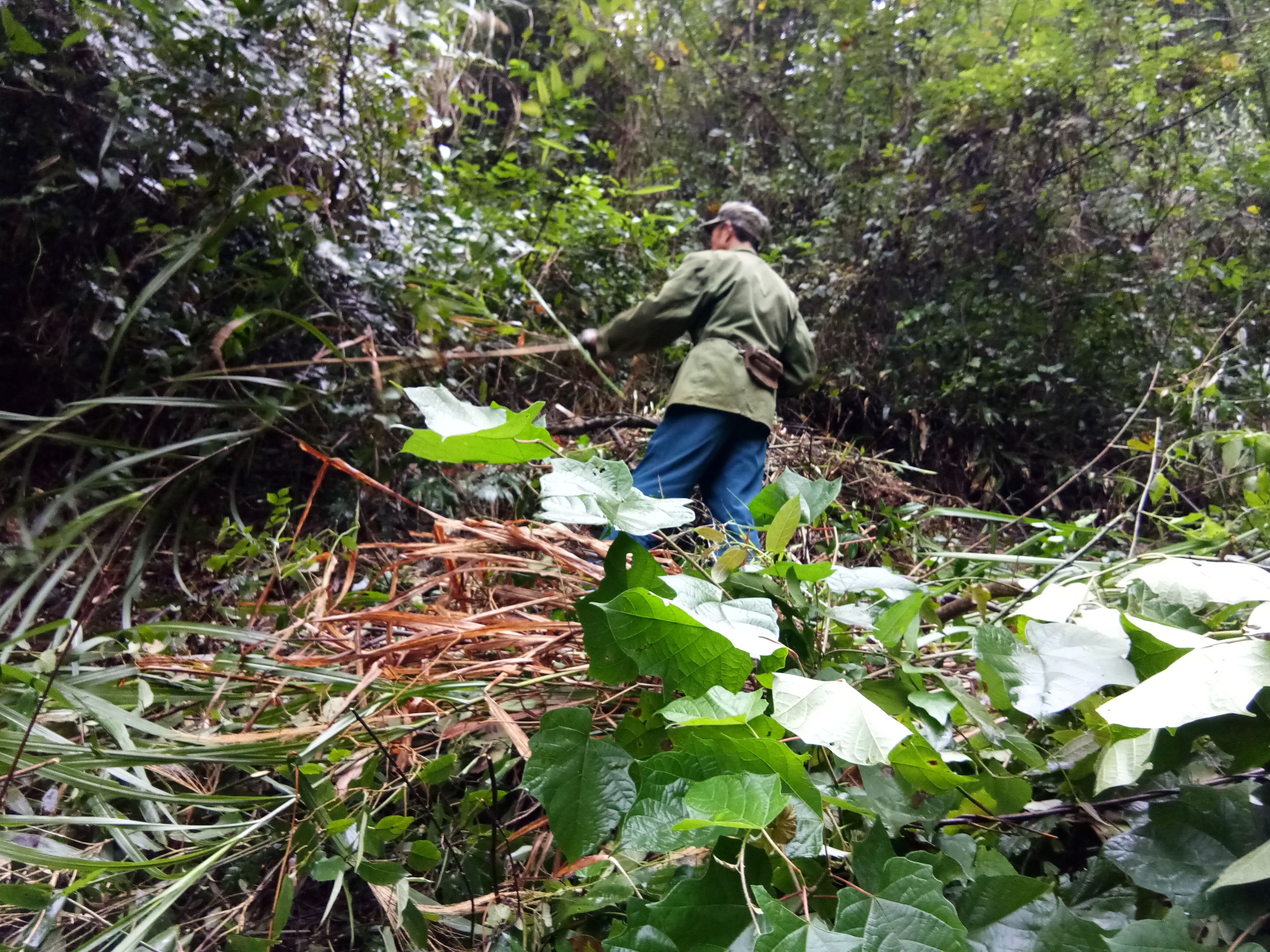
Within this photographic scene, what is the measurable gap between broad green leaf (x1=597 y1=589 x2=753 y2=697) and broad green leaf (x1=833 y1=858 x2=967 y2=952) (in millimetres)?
111

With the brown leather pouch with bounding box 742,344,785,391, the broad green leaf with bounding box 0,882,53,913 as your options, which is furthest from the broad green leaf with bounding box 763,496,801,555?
the brown leather pouch with bounding box 742,344,785,391

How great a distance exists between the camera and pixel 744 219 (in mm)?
2477

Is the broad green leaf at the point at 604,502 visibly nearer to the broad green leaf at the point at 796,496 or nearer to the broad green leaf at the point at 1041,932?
the broad green leaf at the point at 796,496

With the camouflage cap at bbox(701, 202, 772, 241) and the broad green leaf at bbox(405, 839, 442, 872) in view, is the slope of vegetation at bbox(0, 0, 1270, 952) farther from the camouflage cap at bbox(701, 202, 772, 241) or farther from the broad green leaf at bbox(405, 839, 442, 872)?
the camouflage cap at bbox(701, 202, 772, 241)

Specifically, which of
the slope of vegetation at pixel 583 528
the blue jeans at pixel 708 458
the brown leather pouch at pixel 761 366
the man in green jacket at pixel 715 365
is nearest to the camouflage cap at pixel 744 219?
the man in green jacket at pixel 715 365

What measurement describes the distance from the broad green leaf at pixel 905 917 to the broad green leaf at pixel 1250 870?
Answer: 13cm

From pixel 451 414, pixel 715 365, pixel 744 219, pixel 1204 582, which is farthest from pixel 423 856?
pixel 744 219

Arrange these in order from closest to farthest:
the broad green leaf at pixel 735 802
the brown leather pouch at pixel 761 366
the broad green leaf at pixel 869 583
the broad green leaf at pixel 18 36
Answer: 1. the broad green leaf at pixel 735 802
2. the broad green leaf at pixel 869 583
3. the broad green leaf at pixel 18 36
4. the brown leather pouch at pixel 761 366

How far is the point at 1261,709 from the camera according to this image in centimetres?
35

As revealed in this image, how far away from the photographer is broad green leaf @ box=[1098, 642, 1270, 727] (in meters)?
0.31

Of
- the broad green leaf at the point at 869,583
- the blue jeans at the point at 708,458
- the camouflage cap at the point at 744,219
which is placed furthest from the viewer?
the camouflage cap at the point at 744,219

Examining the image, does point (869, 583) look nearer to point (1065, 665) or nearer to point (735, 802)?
point (1065, 665)

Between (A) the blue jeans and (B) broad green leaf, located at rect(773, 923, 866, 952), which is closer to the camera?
(B) broad green leaf, located at rect(773, 923, 866, 952)

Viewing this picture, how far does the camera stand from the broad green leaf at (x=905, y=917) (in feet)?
0.94
